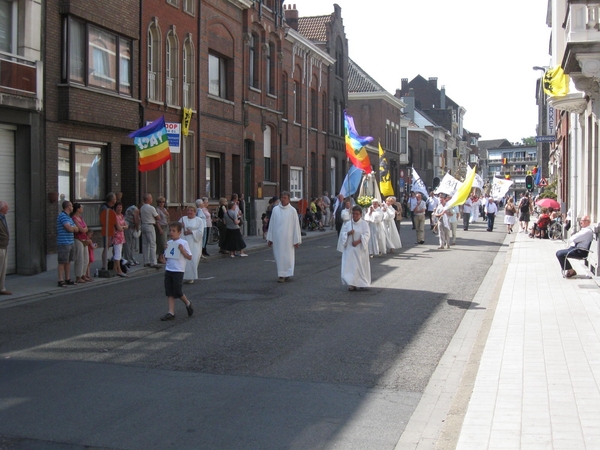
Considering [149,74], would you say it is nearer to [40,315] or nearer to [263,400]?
[40,315]

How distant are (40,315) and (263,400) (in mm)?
6011

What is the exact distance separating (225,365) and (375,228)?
1310 cm

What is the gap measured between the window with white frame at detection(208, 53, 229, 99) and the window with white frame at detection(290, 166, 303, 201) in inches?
343

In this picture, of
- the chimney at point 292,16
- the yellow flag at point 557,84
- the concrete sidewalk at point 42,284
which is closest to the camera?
the concrete sidewalk at point 42,284

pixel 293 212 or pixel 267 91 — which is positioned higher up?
pixel 267 91

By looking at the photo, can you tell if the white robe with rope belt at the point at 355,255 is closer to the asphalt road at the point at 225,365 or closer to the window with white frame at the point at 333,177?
the asphalt road at the point at 225,365

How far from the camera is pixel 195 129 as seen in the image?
25922 mm

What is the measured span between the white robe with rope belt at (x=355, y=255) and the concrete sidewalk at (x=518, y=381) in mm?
2131

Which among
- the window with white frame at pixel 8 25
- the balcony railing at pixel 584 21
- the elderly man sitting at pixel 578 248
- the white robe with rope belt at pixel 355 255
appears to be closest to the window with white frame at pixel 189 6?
the window with white frame at pixel 8 25

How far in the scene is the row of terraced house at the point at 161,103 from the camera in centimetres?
1638

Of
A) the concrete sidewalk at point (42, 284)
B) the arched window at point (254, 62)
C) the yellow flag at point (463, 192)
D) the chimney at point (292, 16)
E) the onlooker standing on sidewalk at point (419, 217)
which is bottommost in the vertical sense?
the concrete sidewalk at point (42, 284)

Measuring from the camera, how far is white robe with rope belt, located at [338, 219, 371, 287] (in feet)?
43.8

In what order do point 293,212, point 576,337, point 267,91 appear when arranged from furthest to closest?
point 267,91
point 293,212
point 576,337

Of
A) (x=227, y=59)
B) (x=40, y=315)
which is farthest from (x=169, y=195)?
(x=40, y=315)
